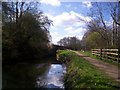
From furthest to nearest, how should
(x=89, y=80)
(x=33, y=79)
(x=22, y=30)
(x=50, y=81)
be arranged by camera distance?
(x=22, y=30), (x=33, y=79), (x=50, y=81), (x=89, y=80)

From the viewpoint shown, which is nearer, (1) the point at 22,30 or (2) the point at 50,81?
(2) the point at 50,81

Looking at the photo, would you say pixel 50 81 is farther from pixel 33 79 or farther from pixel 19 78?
pixel 19 78

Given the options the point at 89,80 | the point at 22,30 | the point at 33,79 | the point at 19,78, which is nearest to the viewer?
the point at 89,80

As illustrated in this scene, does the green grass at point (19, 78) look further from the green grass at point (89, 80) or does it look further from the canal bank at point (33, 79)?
the green grass at point (89, 80)

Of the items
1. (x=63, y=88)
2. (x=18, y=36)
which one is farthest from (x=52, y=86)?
(x=18, y=36)

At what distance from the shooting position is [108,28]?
39.2m

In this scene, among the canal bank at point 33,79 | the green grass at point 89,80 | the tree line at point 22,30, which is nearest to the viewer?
the green grass at point 89,80

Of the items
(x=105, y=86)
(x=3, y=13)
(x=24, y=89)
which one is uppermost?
(x=3, y=13)

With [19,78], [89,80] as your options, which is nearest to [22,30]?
[19,78]

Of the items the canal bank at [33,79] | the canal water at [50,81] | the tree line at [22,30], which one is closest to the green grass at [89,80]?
the canal water at [50,81]

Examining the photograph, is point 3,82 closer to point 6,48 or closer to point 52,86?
point 52,86

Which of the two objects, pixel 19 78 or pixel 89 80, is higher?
pixel 89 80

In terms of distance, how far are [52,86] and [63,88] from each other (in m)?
1.23

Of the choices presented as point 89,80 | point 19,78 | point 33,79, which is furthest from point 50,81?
point 89,80
